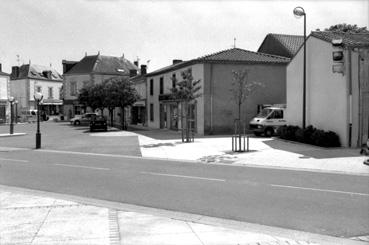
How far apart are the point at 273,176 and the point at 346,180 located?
1931 mm

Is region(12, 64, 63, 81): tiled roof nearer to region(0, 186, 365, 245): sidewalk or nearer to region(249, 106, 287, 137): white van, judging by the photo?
region(249, 106, 287, 137): white van

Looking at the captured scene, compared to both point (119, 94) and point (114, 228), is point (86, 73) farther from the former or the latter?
point (114, 228)

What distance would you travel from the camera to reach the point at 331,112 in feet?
68.5

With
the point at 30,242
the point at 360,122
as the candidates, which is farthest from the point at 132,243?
the point at 360,122

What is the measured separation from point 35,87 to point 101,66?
47.8 ft

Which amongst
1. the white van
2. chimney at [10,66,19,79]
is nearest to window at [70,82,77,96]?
chimney at [10,66,19,79]

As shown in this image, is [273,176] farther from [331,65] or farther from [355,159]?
[331,65]

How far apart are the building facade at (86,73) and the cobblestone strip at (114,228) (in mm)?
58572

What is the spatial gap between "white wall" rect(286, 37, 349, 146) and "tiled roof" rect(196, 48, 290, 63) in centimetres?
513

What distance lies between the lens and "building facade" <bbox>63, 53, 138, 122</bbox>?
65.4 metres

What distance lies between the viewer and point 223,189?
10219 mm

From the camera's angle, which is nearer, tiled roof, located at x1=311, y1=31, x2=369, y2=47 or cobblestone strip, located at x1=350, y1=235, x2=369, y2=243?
cobblestone strip, located at x1=350, y1=235, x2=369, y2=243

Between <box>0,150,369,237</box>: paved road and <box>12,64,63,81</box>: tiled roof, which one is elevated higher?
<box>12,64,63,81</box>: tiled roof

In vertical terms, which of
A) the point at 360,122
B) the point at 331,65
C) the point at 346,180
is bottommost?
the point at 346,180
